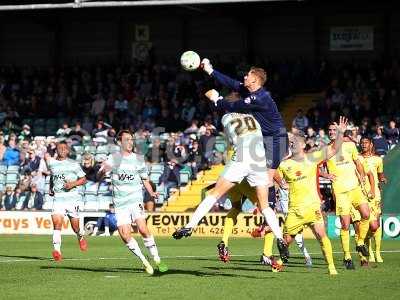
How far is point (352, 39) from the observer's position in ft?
128

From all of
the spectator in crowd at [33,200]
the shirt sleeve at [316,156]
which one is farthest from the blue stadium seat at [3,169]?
the shirt sleeve at [316,156]

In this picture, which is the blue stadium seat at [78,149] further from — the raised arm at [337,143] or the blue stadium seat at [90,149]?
the raised arm at [337,143]

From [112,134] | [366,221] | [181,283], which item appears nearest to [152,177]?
[112,134]

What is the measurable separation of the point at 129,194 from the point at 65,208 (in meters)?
4.49

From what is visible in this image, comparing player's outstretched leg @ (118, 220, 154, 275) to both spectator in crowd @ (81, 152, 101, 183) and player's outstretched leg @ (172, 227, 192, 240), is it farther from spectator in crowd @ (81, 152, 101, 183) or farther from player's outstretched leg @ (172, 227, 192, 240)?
spectator in crowd @ (81, 152, 101, 183)

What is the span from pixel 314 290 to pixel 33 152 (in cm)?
2254

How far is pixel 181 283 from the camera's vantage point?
46.0ft

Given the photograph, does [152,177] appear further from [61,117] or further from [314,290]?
[314,290]

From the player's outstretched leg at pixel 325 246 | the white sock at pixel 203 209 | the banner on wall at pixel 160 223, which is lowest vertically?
the banner on wall at pixel 160 223

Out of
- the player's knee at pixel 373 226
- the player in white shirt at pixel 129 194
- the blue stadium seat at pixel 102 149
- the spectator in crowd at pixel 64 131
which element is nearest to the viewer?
the player in white shirt at pixel 129 194

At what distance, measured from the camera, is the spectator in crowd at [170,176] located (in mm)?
32531

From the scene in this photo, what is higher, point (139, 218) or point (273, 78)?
point (273, 78)

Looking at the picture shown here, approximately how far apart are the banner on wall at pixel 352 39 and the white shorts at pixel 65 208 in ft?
68.2

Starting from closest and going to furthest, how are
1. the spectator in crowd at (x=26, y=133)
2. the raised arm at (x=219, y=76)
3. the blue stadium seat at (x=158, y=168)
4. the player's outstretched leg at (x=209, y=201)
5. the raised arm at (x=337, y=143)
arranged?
the player's outstretched leg at (x=209, y=201) → the raised arm at (x=219, y=76) → the raised arm at (x=337, y=143) → the blue stadium seat at (x=158, y=168) → the spectator in crowd at (x=26, y=133)
